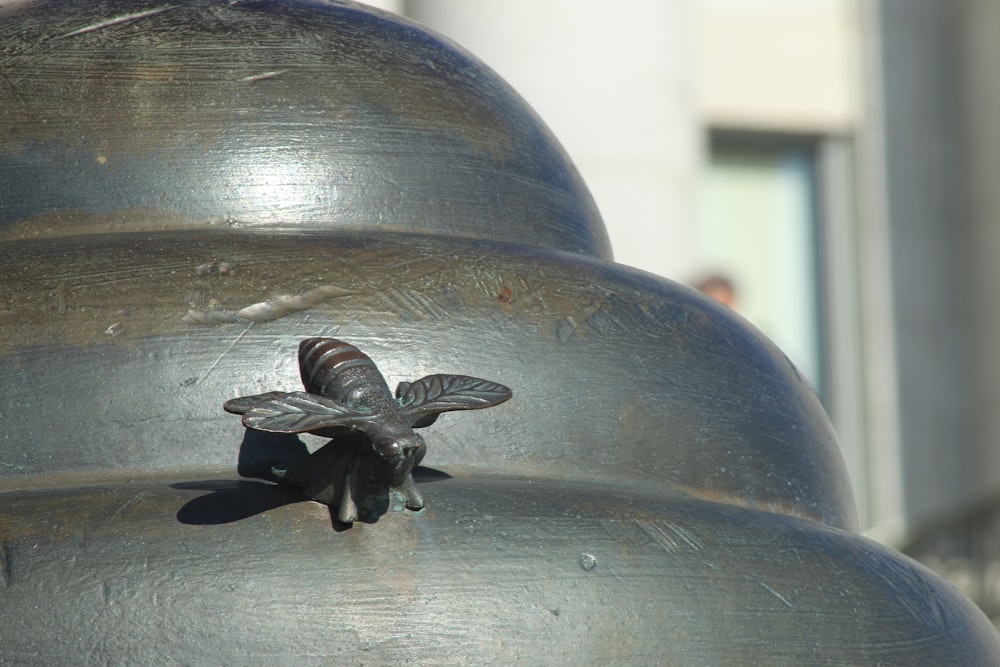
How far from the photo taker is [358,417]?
2291 mm

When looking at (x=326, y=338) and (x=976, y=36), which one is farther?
(x=976, y=36)

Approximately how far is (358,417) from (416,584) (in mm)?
228

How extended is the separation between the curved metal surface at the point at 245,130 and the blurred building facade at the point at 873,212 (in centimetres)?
1135

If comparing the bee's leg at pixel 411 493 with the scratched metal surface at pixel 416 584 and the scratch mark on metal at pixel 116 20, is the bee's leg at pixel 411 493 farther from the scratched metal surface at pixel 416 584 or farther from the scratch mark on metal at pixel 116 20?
the scratch mark on metal at pixel 116 20

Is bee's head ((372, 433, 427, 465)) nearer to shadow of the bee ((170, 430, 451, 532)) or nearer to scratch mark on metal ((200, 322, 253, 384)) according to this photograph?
shadow of the bee ((170, 430, 451, 532))

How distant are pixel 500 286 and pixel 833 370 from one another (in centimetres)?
1244

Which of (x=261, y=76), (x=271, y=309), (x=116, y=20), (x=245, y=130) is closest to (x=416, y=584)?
(x=271, y=309)

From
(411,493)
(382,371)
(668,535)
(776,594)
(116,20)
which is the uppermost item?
(116,20)

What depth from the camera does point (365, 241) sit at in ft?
9.21

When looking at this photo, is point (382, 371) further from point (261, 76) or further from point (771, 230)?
point (771, 230)

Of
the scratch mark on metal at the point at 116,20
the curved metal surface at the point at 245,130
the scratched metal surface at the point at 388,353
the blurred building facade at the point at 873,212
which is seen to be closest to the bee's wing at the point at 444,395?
the scratched metal surface at the point at 388,353

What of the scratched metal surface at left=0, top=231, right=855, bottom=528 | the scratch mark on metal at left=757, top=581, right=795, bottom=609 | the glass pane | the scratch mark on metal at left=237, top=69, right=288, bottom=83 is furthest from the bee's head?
the glass pane

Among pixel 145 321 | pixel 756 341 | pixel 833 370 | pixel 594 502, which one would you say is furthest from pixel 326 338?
pixel 833 370

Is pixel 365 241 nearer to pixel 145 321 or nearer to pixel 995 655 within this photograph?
pixel 145 321
